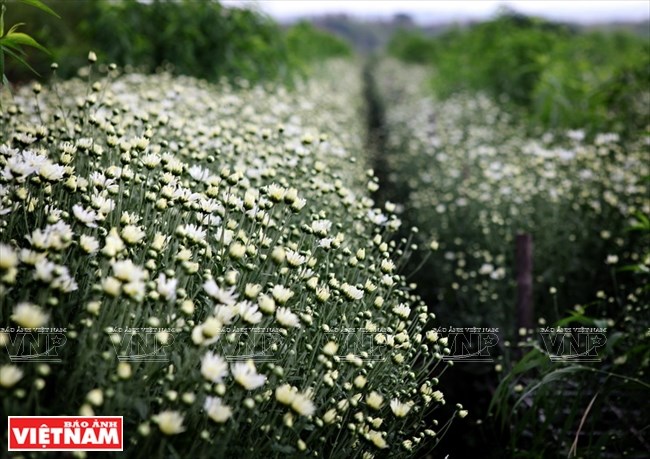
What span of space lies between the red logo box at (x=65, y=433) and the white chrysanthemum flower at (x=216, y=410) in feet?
0.63

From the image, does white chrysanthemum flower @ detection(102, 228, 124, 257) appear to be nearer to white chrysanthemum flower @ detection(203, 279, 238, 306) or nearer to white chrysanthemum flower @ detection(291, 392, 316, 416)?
white chrysanthemum flower @ detection(203, 279, 238, 306)

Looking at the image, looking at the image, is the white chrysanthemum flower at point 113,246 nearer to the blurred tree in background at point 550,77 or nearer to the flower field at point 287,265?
the flower field at point 287,265

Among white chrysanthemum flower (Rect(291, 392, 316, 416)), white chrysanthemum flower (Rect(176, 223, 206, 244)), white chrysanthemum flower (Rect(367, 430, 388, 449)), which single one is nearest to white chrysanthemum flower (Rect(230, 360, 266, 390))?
white chrysanthemum flower (Rect(291, 392, 316, 416))

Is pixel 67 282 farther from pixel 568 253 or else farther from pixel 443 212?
pixel 443 212

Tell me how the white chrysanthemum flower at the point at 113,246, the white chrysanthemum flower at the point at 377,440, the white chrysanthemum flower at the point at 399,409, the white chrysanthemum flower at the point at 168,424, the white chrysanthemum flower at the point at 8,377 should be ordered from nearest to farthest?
the white chrysanthemum flower at the point at 8,377 → the white chrysanthemum flower at the point at 168,424 → the white chrysanthemum flower at the point at 113,246 → the white chrysanthemum flower at the point at 377,440 → the white chrysanthemum flower at the point at 399,409

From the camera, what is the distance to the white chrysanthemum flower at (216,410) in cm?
127

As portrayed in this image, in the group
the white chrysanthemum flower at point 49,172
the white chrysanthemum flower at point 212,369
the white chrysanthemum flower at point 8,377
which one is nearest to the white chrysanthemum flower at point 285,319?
the white chrysanthemum flower at point 212,369

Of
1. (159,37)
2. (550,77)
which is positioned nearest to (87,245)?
(159,37)

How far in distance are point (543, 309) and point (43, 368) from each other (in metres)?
3.24

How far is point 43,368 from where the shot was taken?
117cm

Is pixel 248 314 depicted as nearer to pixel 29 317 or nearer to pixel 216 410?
pixel 216 410

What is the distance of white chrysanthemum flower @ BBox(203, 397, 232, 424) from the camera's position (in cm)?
127

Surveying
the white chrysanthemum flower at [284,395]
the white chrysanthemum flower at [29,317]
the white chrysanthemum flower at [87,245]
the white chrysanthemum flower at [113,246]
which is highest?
the white chrysanthemum flower at [87,245]

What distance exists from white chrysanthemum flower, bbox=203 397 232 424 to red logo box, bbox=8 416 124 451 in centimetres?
19
